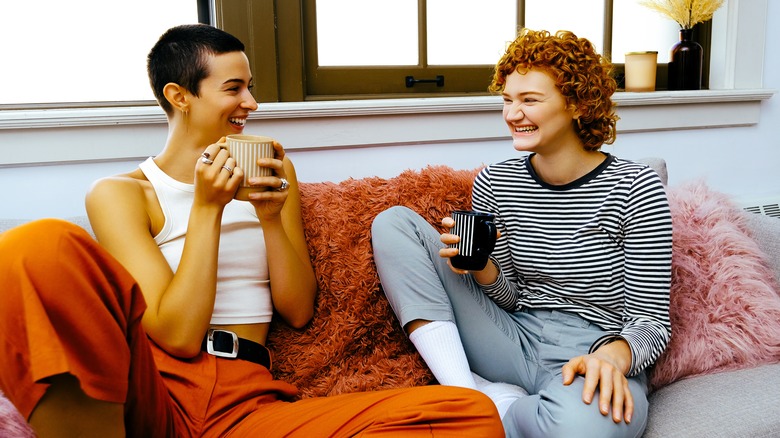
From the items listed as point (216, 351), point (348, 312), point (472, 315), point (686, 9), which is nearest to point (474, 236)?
point (472, 315)

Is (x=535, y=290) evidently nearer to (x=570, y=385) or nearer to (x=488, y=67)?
(x=570, y=385)

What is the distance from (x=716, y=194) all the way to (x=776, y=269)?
210 mm

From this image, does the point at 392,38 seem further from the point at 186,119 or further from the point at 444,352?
the point at 444,352

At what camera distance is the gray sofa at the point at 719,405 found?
44.1 inches

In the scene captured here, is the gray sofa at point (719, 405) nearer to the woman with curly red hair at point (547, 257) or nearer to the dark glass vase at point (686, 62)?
the woman with curly red hair at point (547, 257)

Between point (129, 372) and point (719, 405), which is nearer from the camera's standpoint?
point (129, 372)

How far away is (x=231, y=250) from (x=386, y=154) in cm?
67

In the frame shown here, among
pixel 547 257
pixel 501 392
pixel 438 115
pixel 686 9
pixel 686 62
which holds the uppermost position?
pixel 686 9

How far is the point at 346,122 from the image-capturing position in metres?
1.77

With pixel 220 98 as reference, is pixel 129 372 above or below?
below

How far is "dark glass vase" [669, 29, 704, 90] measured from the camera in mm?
2268

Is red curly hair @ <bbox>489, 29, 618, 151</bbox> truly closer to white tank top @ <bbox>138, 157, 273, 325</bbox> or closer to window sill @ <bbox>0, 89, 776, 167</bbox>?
window sill @ <bbox>0, 89, 776, 167</bbox>

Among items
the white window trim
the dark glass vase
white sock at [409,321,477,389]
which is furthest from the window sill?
white sock at [409,321,477,389]

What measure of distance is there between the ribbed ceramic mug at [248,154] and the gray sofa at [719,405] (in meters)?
0.40
